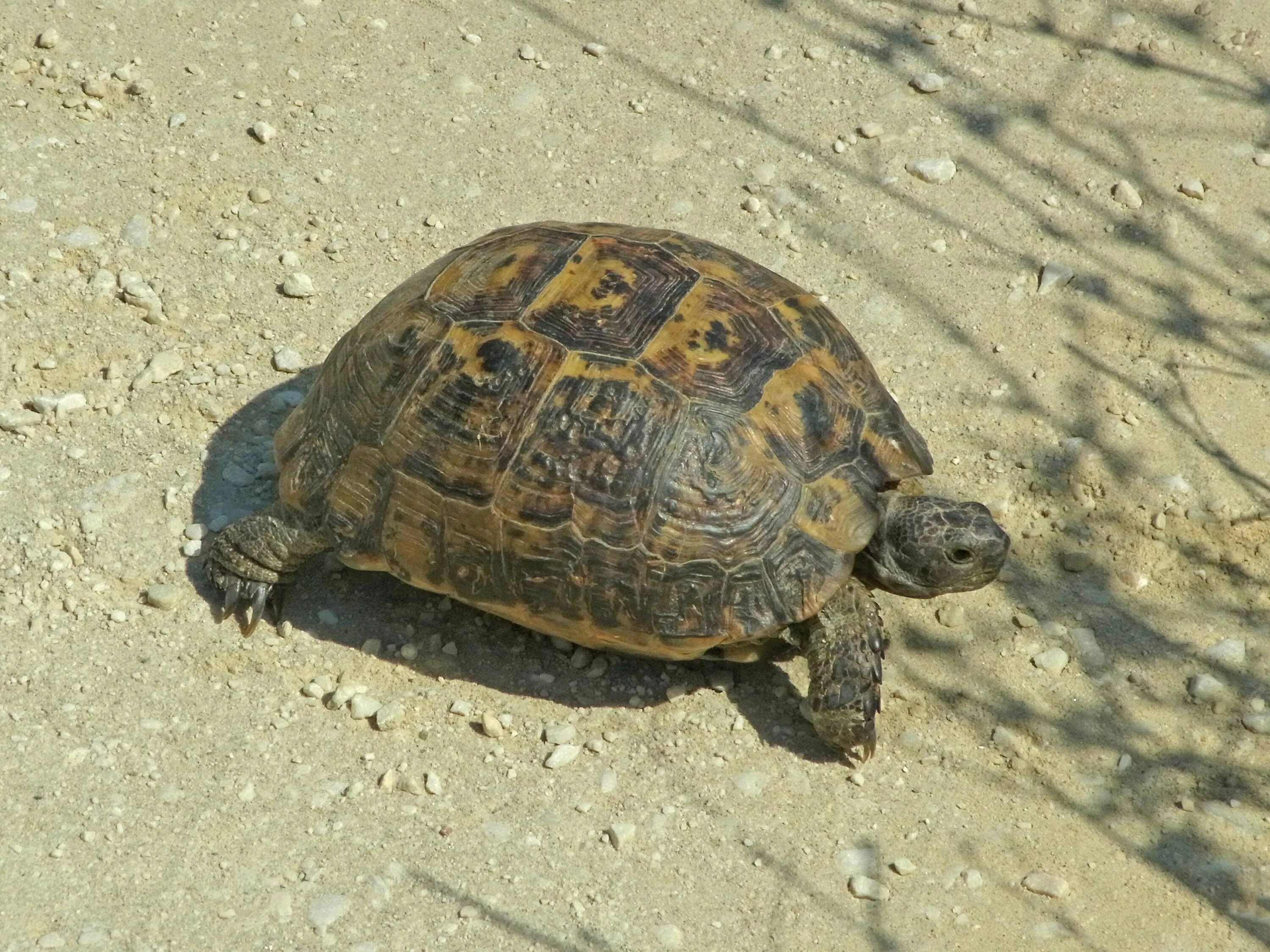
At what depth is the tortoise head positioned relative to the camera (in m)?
4.56

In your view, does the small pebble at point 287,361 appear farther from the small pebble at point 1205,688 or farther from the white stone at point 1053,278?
the small pebble at point 1205,688

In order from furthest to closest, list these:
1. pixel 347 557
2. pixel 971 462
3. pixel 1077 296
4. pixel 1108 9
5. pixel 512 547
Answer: pixel 1108 9, pixel 1077 296, pixel 971 462, pixel 347 557, pixel 512 547

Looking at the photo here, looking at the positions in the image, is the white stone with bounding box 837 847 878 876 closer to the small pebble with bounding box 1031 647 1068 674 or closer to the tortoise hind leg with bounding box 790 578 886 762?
the tortoise hind leg with bounding box 790 578 886 762

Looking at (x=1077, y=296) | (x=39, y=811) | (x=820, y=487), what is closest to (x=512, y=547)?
(x=820, y=487)

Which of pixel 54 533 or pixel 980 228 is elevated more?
pixel 980 228

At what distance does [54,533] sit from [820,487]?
277 cm

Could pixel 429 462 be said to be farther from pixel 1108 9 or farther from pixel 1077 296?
pixel 1108 9

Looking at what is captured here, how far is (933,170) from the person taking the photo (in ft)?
21.2

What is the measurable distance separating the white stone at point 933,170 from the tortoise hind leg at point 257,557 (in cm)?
338

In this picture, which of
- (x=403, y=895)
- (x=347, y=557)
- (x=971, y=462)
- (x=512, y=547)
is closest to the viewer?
(x=403, y=895)

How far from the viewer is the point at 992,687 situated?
15.6 ft

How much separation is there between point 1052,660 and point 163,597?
10.3ft

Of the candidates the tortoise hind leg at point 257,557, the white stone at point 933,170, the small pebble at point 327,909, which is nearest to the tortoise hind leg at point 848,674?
the small pebble at point 327,909

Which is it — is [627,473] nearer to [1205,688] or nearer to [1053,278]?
[1205,688]
